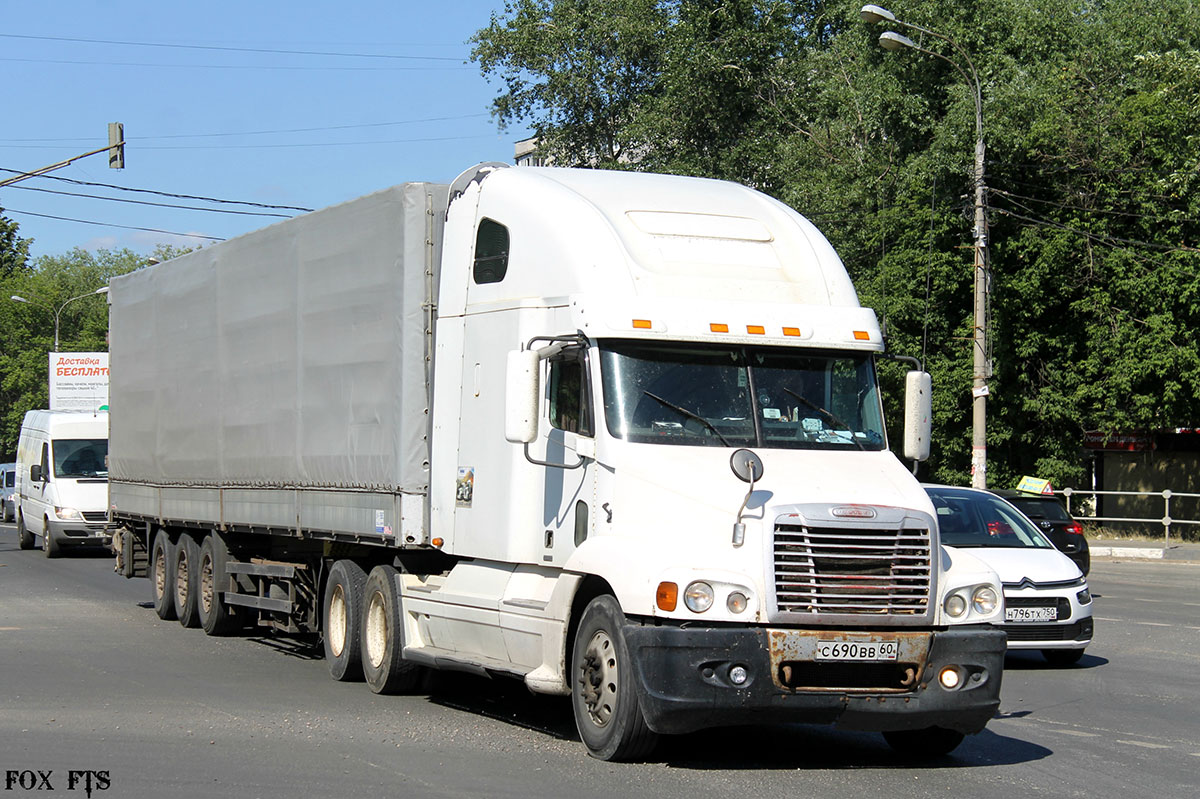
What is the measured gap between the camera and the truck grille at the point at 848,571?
800 cm

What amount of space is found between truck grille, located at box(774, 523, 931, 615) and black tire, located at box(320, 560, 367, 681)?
15.9 feet

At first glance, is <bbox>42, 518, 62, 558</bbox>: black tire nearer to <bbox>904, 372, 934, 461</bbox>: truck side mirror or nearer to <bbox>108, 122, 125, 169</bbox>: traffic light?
<bbox>108, 122, 125, 169</bbox>: traffic light

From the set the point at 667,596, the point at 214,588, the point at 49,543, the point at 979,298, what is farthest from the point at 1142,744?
the point at 49,543

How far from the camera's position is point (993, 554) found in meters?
13.3

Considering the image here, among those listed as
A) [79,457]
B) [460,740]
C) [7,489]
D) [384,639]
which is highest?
[79,457]

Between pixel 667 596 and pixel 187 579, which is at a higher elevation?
pixel 667 596

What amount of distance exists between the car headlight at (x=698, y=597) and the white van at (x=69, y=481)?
21742 mm

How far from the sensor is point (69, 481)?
2817 centimetres

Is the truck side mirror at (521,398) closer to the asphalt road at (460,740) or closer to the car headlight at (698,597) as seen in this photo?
the car headlight at (698,597)

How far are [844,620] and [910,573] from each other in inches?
20.2

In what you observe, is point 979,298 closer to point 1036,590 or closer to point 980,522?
point 980,522

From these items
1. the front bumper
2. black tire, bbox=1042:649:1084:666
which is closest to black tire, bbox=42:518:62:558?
black tire, bbox=1042:649:1084:666

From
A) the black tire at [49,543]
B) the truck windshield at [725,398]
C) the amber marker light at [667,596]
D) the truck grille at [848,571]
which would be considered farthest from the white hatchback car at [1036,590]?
the black tire at [49,543]

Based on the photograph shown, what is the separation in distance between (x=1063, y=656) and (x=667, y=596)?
6.65 m
